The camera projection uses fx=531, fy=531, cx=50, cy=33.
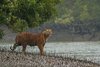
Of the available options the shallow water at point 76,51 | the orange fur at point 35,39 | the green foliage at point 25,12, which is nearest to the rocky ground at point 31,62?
the orange fur at point 35,39

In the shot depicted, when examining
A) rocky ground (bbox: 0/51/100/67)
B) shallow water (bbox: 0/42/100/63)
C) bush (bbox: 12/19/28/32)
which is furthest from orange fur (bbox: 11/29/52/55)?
shallow water (bbox: 0/42/100/63)

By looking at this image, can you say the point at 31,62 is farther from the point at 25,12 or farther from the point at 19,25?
the point at 25,12

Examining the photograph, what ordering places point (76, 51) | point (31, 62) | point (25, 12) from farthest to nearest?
point (76, 51) < point (25, 12) < point (31, 62)

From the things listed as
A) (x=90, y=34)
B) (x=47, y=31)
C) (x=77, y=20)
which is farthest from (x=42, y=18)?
(x=77, y=20)

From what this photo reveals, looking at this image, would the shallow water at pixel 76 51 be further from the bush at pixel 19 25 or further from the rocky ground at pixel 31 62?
the rocky ground at pixel 31 62

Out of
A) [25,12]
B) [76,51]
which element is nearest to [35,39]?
[25,12]

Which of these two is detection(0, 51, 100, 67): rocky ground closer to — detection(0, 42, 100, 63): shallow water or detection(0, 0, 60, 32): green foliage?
detection(0, 0, 60, 32): green foliage

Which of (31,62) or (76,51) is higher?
(31,62)

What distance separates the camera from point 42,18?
35.2 meters

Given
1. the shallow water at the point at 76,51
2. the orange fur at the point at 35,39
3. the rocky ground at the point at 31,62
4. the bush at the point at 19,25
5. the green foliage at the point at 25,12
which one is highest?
the green foliage at the point at 25,12

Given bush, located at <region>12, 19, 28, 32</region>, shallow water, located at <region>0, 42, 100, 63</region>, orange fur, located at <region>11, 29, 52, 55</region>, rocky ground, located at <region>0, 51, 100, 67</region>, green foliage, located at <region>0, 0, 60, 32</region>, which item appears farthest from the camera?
shallow water, located at <region>0, 42, 100, 63</region>

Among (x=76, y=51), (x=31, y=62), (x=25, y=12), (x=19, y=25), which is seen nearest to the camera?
(x=31, y=62)

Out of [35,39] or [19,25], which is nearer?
[35,39]

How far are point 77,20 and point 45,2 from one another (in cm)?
7583
